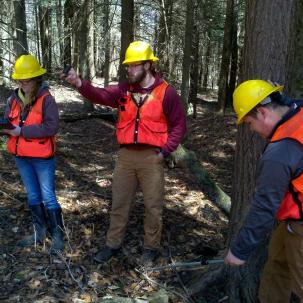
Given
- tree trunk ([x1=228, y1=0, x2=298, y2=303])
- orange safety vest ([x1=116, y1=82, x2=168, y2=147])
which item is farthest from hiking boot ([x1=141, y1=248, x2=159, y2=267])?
orange safety vest ([x1=116, y1=82, x2=168, y2=147])

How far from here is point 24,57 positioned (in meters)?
4.51

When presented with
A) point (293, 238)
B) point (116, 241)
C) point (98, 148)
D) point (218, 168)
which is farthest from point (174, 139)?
point (98, 148)

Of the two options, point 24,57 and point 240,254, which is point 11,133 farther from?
point 240,254

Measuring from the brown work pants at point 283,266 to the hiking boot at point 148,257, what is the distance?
4.37 feet

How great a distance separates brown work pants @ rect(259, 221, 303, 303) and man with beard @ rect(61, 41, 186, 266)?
4.49 feet

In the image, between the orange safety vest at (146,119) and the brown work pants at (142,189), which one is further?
the brown work pants at (142,189)

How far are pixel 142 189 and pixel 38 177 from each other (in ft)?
3.87

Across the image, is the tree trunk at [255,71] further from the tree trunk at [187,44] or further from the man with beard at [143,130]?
the tree trunk at [187,44]

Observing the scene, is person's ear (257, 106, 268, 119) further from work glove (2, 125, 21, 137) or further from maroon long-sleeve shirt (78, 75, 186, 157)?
work glove (2, 125, 21, 137)

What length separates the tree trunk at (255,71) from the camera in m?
3.59

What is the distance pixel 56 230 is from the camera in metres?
4.85

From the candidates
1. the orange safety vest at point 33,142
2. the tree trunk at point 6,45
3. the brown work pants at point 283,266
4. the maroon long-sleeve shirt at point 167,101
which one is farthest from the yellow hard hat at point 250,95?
the tree trunk at point 6,45

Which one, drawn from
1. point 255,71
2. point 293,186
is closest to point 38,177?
point 255,71

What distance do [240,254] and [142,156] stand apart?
175cm
